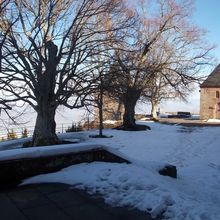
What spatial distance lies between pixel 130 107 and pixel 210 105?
33.7 meters

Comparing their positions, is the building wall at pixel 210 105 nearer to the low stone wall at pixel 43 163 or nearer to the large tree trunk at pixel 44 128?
the large tree trunk at pixel 44 128

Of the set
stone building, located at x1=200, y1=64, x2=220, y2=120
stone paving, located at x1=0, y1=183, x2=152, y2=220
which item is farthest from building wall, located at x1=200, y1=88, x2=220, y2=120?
stone paving, located at x1=0, y1=183, x2=152, y2=220

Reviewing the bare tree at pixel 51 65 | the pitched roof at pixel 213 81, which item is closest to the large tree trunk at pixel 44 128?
Result: the bare tree at pixel 51 65

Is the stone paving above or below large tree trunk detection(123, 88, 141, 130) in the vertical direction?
below

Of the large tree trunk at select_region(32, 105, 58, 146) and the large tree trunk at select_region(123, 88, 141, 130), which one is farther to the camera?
the large tree trunk at select_region(123, 88, 141, 130)

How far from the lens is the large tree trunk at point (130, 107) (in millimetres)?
28502

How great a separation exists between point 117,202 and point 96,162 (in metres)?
2.72

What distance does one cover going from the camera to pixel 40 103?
18.5 metres

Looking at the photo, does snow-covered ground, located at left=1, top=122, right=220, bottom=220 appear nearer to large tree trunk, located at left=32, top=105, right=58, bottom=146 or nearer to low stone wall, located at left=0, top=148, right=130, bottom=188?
low stone wall, located at left=0, top=148, right=130, bottom=188

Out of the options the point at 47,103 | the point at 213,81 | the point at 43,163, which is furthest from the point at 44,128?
the point at 213,81

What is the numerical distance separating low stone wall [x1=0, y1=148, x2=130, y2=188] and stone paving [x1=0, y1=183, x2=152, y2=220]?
68cm

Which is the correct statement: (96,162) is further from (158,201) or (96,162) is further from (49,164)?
(158,201)

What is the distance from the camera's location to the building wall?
196 feet

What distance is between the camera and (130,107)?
2950 centimetres
